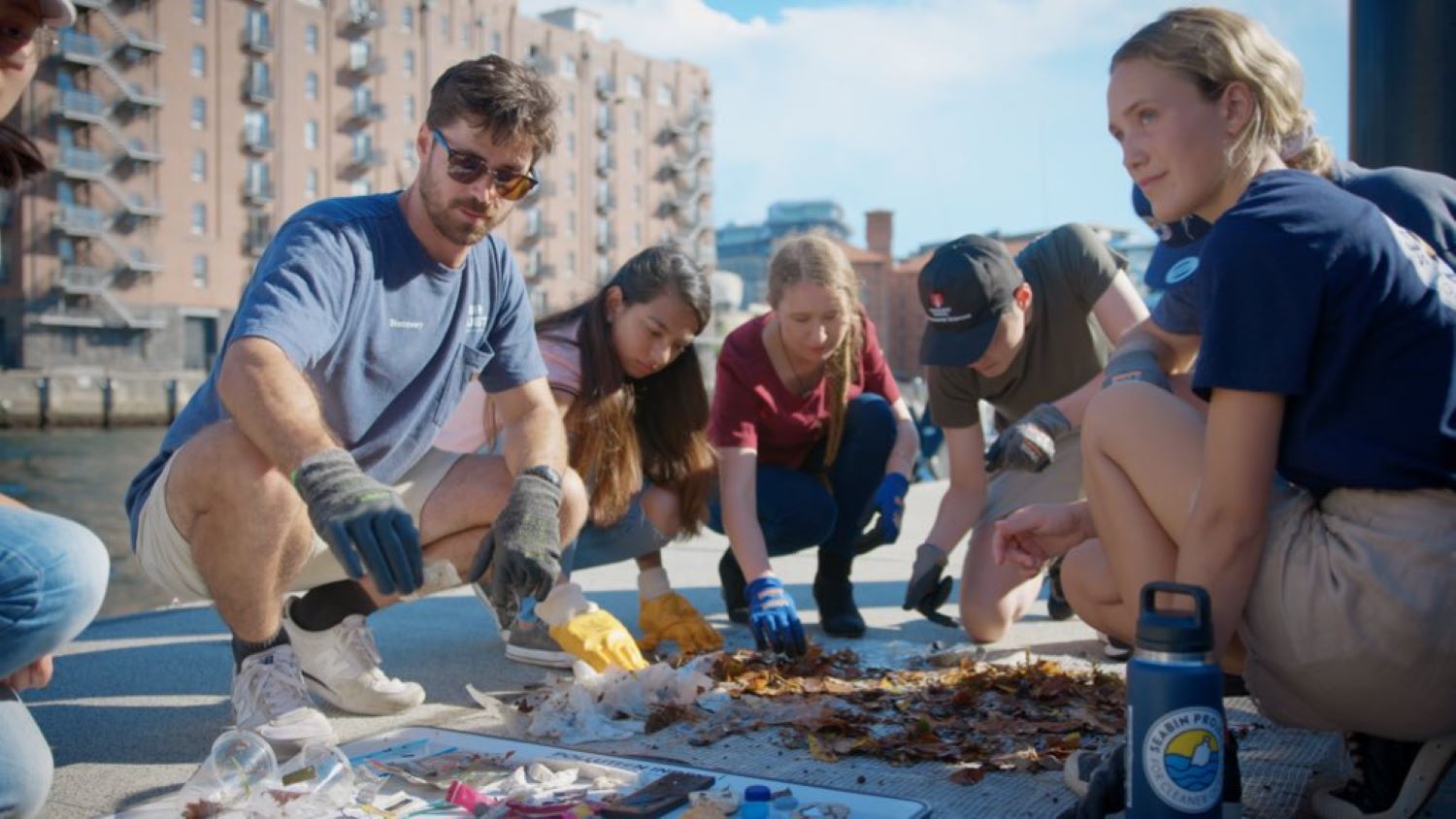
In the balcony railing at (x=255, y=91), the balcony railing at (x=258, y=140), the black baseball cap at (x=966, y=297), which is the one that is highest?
the balcony railing at (x=255, y=91)

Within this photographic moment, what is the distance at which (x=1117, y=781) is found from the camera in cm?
172

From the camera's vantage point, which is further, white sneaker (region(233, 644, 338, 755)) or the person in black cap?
the person in black cap

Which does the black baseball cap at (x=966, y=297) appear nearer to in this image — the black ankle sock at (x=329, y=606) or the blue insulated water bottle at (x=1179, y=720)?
the black ankle sock at (x=329, y=606)

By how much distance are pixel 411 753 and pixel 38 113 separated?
42565 millimetres

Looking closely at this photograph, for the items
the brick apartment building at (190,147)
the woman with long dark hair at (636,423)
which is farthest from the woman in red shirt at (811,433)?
the brick apartment building at (190,147)

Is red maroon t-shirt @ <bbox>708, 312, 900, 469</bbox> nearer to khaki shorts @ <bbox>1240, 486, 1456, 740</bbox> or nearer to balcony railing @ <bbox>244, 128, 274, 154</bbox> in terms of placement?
khaki shorts @ <bbox>1240, 486, 1456, 740</bbox>

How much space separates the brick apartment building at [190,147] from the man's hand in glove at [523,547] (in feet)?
107

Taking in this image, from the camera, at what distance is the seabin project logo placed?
5.00 ft

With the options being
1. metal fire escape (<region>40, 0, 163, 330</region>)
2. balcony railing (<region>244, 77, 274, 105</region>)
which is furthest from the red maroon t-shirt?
balcony railing (<region>244, 77, 274, 105</region>)

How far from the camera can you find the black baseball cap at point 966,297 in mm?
3379

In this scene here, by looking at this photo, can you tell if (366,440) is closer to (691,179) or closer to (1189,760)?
(1189,760)

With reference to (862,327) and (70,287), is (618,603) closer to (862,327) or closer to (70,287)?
(862,327)

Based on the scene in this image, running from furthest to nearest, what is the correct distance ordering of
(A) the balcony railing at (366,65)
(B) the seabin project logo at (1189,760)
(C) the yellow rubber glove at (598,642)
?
(A) the balcony railing at (366,65)
(C) the yellow rubber glove at (598,642)
(B) the seabin project logo at (1189,760)

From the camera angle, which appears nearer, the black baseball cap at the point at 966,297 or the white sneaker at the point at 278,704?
the white sneaker at the point at 278,704
